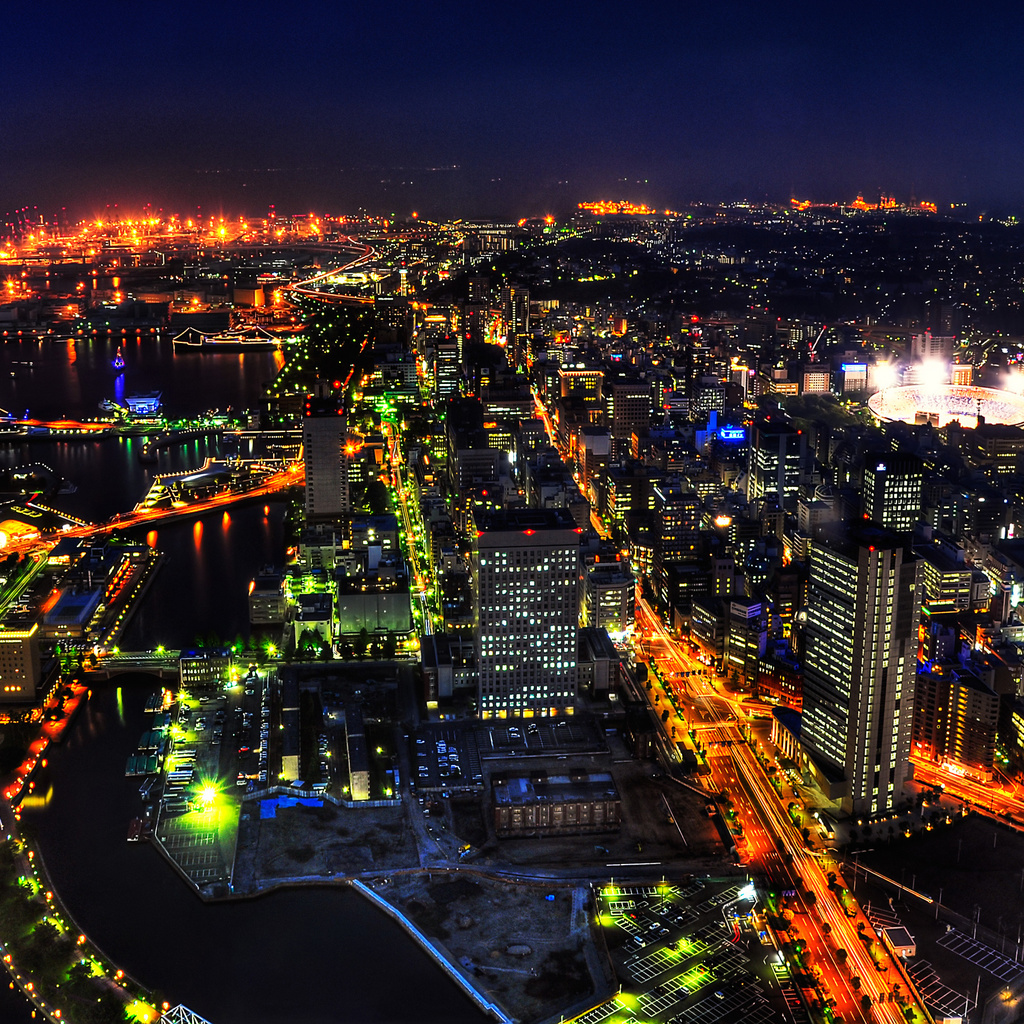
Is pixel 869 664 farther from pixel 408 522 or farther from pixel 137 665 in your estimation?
pixel 408 522

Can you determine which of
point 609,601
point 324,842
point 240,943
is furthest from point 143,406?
point 240,943

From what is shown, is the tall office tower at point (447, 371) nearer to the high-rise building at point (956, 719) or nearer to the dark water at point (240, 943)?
the high-rise building at point (956, 719)

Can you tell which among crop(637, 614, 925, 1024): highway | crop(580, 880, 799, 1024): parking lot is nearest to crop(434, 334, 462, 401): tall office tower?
crop(637, 614, 925, 1024): highway

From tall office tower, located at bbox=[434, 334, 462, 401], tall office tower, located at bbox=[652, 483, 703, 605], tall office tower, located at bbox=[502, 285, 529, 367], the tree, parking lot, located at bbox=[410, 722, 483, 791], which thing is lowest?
parking lot, located at bbox=[410, 722, 483, 791]

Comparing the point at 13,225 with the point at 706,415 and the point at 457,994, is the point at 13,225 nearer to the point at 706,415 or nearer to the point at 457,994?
the point at 706,415

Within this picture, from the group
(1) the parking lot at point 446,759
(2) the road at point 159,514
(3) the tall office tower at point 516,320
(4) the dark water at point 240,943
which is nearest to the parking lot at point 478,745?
(1) the parking lot at point 446,759

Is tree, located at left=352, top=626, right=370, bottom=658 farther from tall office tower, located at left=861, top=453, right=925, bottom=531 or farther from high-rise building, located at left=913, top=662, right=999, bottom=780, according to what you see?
tall office tower, located at left=861, top=453, right=925, bottom=531

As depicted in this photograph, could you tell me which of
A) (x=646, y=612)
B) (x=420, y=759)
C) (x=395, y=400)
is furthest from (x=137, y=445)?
(x=420, y=759)
